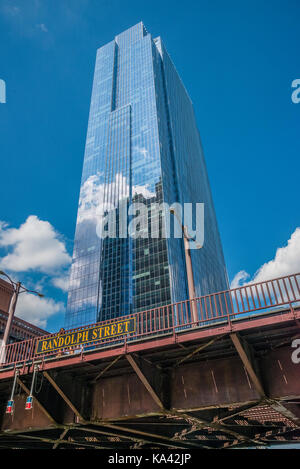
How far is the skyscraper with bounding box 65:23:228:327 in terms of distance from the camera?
374 ft

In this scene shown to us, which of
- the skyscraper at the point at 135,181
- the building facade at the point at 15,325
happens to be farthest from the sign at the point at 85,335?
→ the skyscraper at the point at 135,181

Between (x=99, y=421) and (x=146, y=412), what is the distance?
2545 millimetres

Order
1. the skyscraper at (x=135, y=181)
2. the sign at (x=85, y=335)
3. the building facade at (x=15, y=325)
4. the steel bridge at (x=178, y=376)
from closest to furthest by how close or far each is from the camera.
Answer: the steel bridge at (x=178, y=376)
the sign at (x=85, y=335)
the building facade at (x=15, y=325)
the skyscraper at (x=135, y=181)

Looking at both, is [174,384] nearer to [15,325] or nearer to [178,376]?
[178,376]

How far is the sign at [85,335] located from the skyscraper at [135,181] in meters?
87.6

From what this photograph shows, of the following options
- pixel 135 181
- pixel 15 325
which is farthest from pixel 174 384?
pixel 135 181

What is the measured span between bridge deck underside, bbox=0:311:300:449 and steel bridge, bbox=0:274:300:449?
1.5 inches

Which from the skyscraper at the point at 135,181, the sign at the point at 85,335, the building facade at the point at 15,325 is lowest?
the sign at the point at 85,335

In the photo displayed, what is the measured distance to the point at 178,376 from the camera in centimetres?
1467

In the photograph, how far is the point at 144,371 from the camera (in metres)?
14.0

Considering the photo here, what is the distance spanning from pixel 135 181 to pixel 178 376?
122 meters

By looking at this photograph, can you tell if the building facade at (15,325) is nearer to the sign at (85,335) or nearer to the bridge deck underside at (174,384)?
the bridge deck underside at (174,384)

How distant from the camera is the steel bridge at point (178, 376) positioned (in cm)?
1252
